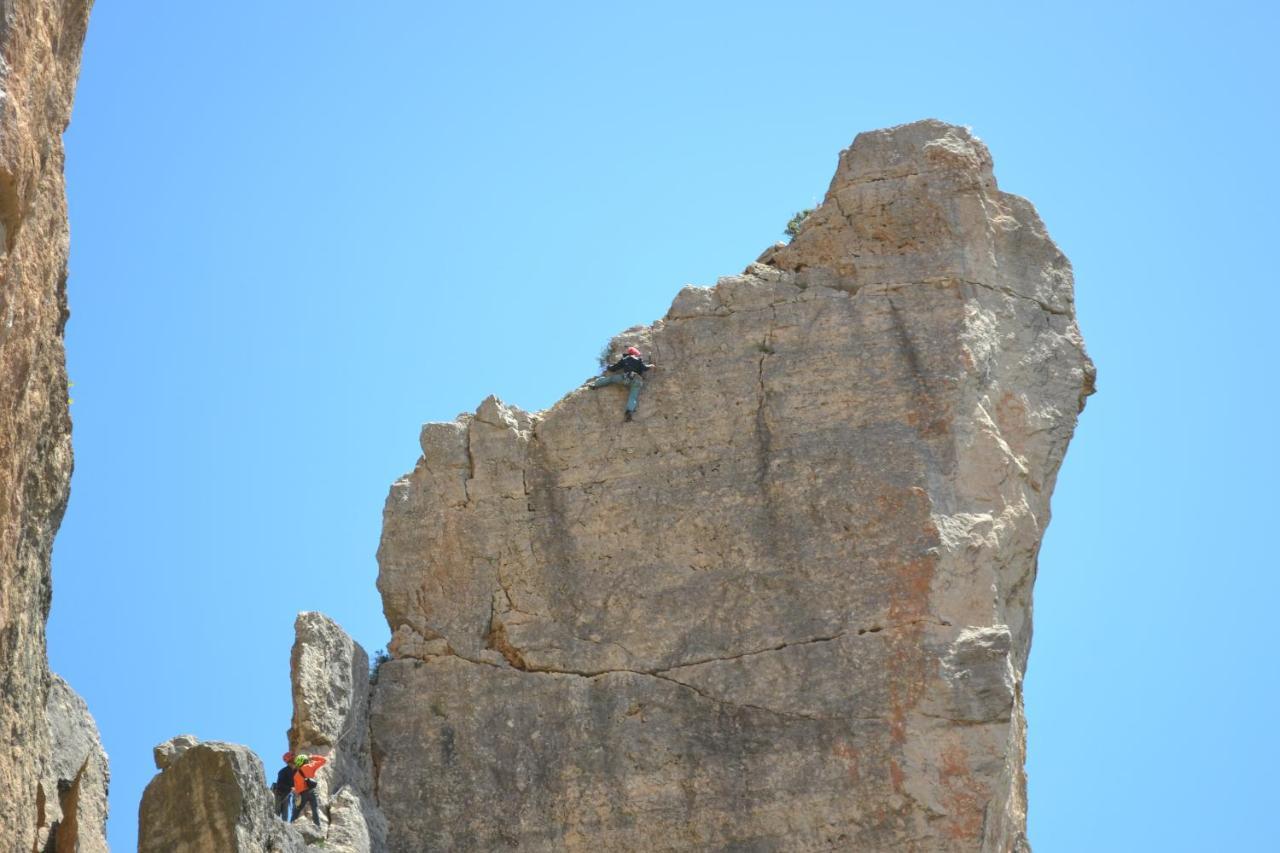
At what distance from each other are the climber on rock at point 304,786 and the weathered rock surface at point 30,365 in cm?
433

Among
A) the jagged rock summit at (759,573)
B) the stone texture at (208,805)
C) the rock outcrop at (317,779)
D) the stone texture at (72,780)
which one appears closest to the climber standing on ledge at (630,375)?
the jagged rock summit at (759,573)

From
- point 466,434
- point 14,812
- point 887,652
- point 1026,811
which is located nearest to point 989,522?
point 887,652

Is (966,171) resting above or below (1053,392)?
above

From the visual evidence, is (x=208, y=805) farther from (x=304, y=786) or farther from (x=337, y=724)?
(x=337, y=724)

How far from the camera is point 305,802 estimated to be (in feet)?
82.7

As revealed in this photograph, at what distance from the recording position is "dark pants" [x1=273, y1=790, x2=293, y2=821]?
82.1ft

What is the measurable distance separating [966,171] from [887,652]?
654 centimetres

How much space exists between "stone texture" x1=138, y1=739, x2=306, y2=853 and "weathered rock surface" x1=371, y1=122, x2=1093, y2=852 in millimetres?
3367

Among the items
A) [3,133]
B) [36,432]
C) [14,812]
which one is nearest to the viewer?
[3,133]

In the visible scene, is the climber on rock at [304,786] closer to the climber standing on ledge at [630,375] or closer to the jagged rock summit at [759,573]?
the jagged rock summit at [759,573]

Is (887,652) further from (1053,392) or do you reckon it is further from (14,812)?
(14,812)

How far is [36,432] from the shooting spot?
731 inches

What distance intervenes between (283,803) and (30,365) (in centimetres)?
857

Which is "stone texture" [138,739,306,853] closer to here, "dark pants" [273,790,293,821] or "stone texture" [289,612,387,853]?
"dark pants" [273,790,293,821]
